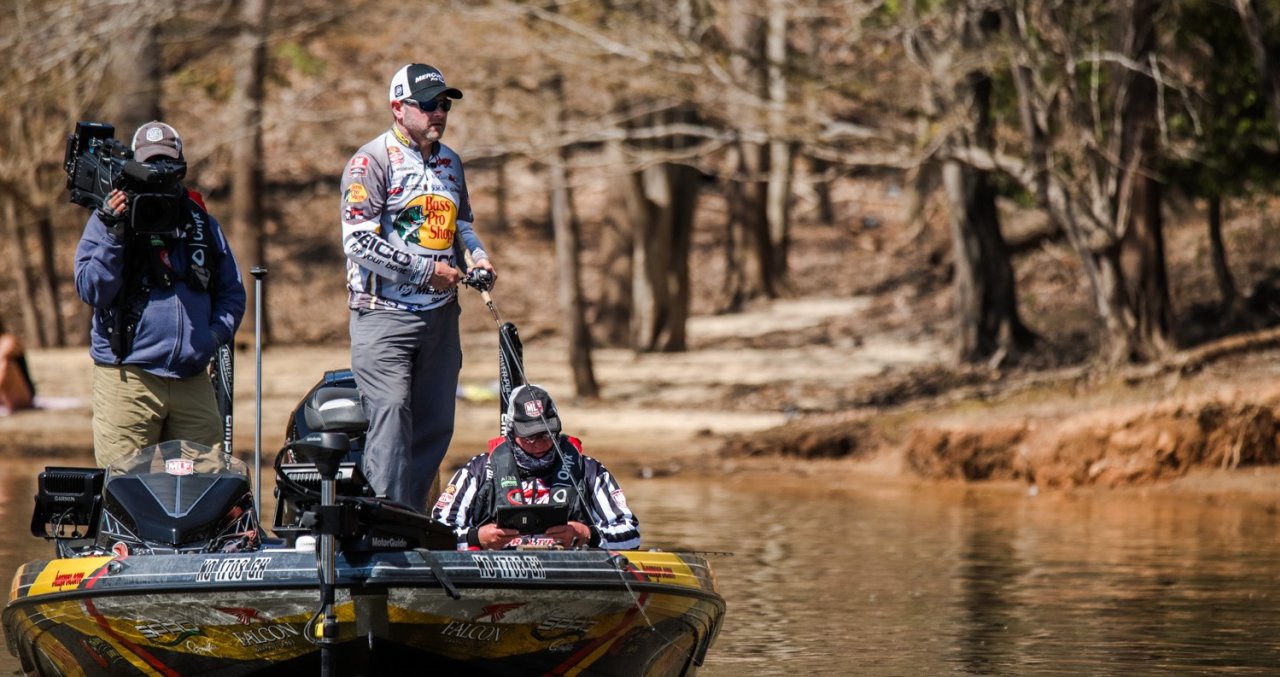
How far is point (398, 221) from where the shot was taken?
884cm

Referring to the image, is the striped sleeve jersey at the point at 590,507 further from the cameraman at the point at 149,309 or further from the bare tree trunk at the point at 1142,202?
the bare tree trunk at the point at 1142,202

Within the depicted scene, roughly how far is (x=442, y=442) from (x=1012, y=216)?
2492 centimetres

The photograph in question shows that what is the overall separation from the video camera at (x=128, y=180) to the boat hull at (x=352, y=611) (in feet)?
5.68

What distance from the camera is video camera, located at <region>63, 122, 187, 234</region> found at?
874 cm

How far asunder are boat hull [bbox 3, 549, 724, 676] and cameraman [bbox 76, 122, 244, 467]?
1.25m

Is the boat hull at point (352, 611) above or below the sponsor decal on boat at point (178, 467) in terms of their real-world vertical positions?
below

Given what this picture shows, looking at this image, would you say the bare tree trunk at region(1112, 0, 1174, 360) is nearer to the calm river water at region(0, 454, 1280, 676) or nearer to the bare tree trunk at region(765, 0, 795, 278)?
Answer: the bare tree trunk at region(765, 0, 795, 278)

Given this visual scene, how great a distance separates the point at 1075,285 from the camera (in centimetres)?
2997

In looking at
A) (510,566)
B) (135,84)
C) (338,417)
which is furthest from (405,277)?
(135,84)

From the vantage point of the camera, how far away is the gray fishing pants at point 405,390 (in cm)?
867

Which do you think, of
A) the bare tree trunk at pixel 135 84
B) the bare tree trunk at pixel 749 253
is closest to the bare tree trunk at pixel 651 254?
the bare tree trunk at pixel 749 253

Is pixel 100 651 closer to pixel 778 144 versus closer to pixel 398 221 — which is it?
pixel 398 221

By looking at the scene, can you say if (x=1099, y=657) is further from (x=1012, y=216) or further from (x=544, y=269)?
(x=544, y=269)

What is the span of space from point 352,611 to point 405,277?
191 cm
